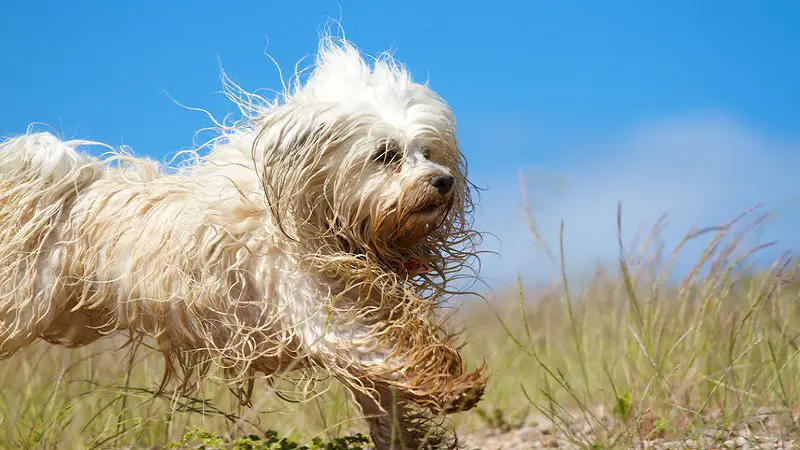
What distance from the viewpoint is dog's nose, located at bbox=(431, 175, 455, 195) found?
342 centimetres

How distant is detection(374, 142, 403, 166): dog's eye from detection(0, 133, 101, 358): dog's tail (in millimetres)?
1673

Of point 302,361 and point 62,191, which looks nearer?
point 302,361

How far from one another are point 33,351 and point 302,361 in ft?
9.56

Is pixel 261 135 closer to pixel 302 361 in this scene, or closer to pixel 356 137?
pixel 356 137

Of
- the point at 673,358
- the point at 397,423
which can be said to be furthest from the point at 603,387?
the point at 397,423

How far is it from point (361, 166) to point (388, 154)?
12 cm

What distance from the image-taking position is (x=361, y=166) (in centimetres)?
358

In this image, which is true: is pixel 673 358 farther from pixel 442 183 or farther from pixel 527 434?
pixel 442 183

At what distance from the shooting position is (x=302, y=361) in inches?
145

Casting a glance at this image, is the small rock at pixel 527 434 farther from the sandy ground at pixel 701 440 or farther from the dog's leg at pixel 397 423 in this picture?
the dog's leg at pixel 397 423

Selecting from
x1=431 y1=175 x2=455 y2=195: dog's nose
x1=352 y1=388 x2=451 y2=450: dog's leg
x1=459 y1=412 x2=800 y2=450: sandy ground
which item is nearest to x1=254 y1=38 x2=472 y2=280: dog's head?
x1=431 y1=175 x2=455 y2=195: dog's nose

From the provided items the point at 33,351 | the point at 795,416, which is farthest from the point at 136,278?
the point at 795,416

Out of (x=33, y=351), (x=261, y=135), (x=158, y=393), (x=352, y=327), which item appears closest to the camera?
(x=352, y=327)

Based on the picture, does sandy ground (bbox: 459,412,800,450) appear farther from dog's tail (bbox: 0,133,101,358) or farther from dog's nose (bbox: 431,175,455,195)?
dog's tail (bbox: 0,133,101,358)
